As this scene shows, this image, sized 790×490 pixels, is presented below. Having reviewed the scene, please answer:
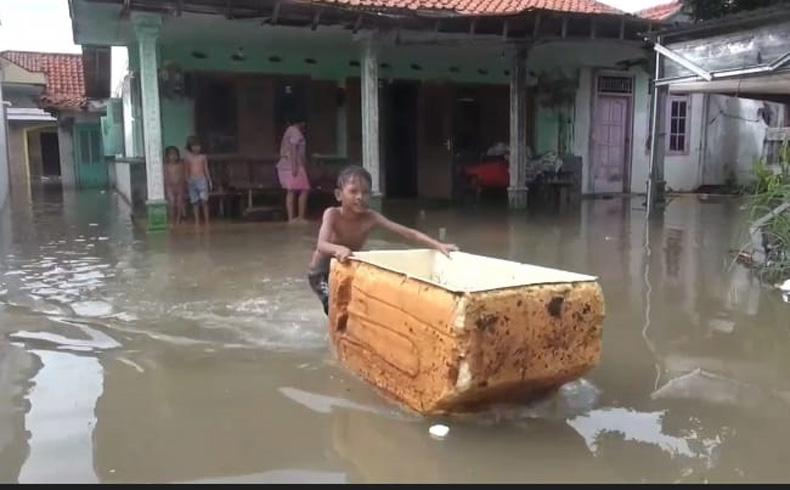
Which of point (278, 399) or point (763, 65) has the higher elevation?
point (763, 65)

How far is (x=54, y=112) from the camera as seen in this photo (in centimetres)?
2389


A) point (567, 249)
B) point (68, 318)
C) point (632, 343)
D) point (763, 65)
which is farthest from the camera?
point (567, 249)

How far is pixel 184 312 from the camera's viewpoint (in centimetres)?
571

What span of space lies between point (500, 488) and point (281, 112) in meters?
11.2

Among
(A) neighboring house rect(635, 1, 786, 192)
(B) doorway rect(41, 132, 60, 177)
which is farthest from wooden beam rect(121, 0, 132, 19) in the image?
(B) doorway rect(41, 132, 60, 177)

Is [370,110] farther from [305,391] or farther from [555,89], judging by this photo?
[305,391]

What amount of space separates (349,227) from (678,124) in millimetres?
14007

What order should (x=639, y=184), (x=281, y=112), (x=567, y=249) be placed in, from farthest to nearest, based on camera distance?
1. (x=639, y=184)
2. (x=281, y=112)
3. (x=567, y=249)

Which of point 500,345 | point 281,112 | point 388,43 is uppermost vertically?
point 388,43

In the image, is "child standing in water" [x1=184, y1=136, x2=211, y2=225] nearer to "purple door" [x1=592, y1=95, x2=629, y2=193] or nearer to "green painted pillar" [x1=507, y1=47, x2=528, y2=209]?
"green painted pillar" [x1=507, y1=47, x2=528, y2=209]

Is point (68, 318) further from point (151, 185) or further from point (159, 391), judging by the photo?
point (151, 185)

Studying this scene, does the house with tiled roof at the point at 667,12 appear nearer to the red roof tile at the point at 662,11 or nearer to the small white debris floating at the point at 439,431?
the red roof tile at the point at 662,11

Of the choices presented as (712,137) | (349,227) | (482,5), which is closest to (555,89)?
→ (482,5)

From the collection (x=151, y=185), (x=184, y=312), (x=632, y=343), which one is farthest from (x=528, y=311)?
(x=151, y=185)
